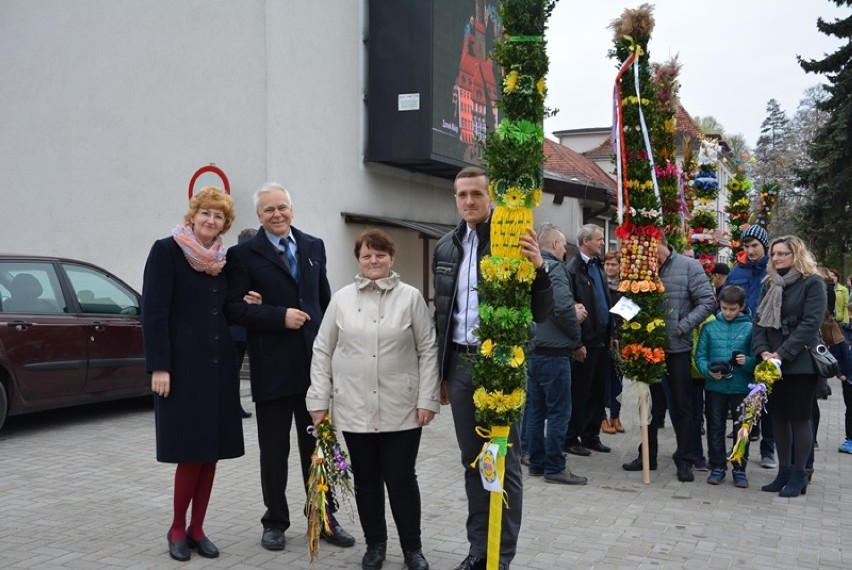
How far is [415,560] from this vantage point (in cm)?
459

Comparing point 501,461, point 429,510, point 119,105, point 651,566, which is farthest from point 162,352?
point 119,105

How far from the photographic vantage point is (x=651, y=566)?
15.7 feet

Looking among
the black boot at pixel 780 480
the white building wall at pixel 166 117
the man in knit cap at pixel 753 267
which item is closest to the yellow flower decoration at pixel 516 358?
the black boot at pixel 780 480

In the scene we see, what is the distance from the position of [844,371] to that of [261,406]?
6259mm

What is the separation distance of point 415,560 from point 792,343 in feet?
11.5

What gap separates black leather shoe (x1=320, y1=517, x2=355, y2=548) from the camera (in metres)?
5.03

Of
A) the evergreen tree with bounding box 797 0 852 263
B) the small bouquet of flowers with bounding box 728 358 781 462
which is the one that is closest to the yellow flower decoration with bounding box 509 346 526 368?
the small bouquet of flowers with bounding box 728 358 781 462

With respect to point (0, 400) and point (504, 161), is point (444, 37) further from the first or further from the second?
point (504, 161)

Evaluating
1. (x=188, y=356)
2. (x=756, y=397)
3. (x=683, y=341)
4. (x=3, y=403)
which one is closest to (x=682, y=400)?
(x=683, y=341)

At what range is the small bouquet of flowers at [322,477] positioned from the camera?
451cm

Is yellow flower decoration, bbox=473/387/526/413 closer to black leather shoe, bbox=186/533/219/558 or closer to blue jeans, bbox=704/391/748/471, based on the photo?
black leather shoe, bbox=186/533/219/558

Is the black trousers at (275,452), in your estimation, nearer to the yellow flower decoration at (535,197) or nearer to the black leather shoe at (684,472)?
the yellow flower decoration at (535,197)

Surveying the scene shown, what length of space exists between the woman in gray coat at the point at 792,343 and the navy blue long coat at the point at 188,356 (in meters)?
4.16

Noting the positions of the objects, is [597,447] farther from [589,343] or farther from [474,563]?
[474,563]
